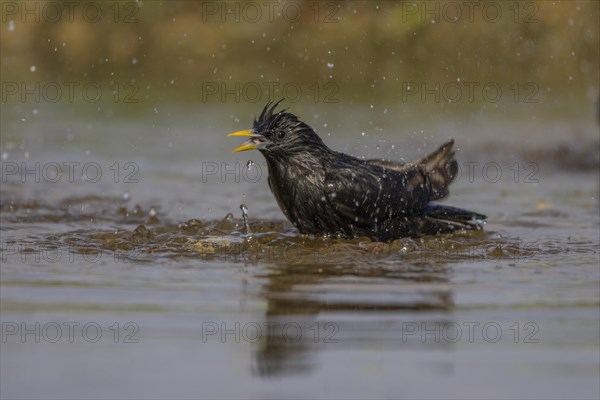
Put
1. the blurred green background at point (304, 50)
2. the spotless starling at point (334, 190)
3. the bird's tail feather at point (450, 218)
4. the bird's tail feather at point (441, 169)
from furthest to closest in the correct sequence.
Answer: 1. the blurred green background at point (304, 50)
2. the bird's tail feather at point (441, 169)
3. the bird's tail feather at point (450, 218)
4. the spotless starling at point (334, 190)

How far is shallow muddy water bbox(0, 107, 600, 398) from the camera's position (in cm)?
510

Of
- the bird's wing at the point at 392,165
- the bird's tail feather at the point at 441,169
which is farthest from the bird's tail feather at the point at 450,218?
the bird's wing at the point at 392,165

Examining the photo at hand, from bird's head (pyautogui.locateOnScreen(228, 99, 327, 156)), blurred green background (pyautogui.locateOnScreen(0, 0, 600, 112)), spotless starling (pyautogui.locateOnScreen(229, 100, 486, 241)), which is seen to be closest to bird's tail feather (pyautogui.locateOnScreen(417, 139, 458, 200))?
spotless starling (pyautogui.locateOnScreen(229, 100, 486, 241))

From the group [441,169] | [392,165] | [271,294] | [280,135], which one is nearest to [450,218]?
[441,169]

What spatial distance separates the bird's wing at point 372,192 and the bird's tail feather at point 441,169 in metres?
0.16

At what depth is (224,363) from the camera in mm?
5324

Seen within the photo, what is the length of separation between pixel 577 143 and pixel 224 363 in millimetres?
8990

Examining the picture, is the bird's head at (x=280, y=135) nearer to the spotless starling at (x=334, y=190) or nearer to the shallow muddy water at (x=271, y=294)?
the spotless starling at (x=334, y=190)

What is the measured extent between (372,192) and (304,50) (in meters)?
9.13

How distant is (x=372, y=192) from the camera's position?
845cm

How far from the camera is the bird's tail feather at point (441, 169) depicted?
9062mm

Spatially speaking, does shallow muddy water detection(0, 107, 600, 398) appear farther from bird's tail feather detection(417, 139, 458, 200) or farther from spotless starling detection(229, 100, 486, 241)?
bird's tail feather detection(417, 139, 458, 200)

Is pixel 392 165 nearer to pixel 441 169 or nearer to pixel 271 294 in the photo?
pixel 441 169

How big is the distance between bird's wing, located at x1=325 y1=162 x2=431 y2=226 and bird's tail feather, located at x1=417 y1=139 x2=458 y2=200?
0.52 ft
